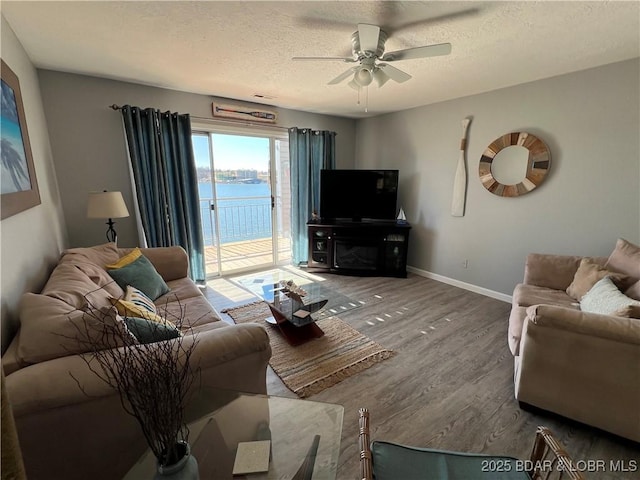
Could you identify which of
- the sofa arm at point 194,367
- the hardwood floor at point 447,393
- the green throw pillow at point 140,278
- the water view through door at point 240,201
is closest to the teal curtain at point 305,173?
the water view through door at point 240,201

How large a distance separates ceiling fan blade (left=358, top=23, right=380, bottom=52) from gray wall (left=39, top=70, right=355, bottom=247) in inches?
96.6

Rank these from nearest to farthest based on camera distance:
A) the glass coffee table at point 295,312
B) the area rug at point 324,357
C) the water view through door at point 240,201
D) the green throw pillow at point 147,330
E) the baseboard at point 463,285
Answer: the green throw pillow at point 147,330, the area rug at point 324,357, the glass coffee table at point 295,312, the baseboard at point 463,285, the water view through door at point 240,201

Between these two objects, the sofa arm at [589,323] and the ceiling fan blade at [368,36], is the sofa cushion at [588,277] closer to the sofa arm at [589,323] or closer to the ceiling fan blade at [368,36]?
the sofa arm at [589,323]

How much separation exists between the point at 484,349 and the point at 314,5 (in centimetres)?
280

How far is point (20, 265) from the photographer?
61.4 inches

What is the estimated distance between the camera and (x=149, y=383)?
88cm

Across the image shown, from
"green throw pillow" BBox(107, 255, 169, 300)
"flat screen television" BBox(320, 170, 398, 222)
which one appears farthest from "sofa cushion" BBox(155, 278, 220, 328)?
"flat screen television" BBox(320, 170, 398, 222)

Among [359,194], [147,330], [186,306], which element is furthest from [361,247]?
[147,330]

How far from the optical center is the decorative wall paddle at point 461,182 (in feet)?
11.5

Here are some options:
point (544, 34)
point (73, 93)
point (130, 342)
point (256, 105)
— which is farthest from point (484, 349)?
point (73, 93)

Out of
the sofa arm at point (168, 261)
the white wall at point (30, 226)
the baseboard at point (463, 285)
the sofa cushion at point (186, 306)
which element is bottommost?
the baseboard at point (463, 285)

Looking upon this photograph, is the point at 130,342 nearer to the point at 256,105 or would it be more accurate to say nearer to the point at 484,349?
the point at 484,349

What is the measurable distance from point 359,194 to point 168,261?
8.82 feet

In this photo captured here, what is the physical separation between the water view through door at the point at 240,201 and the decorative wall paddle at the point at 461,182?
2438mm
